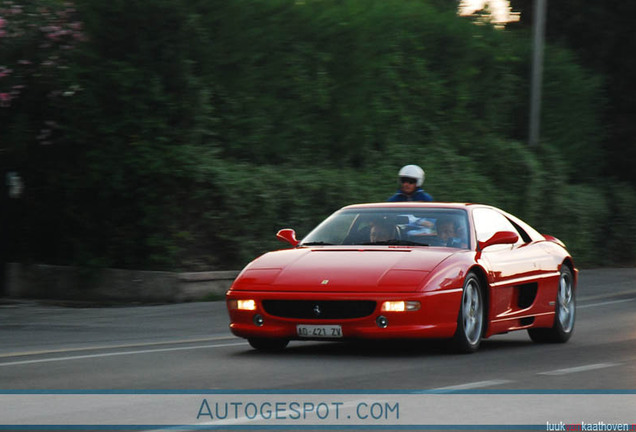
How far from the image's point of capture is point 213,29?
64.1ft

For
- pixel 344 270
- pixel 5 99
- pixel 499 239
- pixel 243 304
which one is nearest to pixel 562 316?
pixel 499 239

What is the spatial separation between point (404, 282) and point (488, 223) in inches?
82.2

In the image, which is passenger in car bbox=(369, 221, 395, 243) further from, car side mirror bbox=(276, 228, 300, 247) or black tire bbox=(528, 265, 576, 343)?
black tire bbox=(528, 265, 576, 343)

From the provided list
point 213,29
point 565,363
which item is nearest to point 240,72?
point 213,29

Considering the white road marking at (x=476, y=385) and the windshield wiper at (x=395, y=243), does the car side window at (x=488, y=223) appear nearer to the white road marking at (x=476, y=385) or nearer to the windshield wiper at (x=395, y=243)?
the windshield wiper at (x=395, y=243)

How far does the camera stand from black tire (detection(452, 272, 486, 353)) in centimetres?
1128

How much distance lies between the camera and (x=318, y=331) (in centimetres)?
1091

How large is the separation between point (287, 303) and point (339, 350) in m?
1.00

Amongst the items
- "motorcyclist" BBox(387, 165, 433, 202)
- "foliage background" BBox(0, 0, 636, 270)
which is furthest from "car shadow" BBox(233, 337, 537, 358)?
"foliage background" BBox(0, 0, 636, 270)

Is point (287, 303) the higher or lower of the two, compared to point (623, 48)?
higher

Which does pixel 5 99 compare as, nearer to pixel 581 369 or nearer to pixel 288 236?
pixel 288 236

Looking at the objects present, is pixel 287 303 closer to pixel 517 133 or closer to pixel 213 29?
pixel 213 29

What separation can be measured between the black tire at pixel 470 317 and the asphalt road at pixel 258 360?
13 centimetres

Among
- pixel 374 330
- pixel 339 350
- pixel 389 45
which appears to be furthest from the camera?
pixel 389 45
